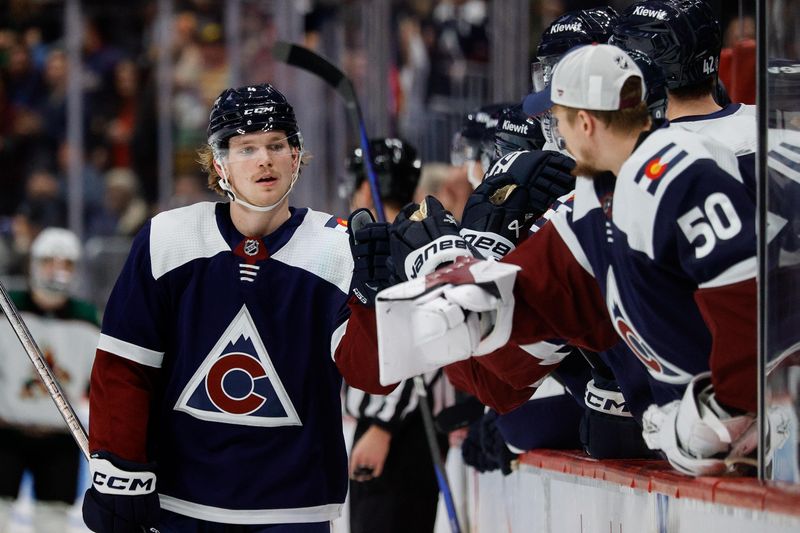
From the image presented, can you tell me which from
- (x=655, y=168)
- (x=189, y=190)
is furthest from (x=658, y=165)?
(x=189, y=190)

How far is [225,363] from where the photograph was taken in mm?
2811

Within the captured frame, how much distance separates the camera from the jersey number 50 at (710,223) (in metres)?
2.05

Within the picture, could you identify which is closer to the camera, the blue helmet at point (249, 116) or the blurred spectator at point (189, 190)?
the blue helmet at point (249, 116)

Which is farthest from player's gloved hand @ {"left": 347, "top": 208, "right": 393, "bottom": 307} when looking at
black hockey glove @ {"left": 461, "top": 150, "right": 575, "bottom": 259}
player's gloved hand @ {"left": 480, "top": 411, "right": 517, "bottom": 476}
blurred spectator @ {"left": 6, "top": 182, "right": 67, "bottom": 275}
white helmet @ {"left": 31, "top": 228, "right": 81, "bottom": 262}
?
blurred spectator @ {"left": 6, "top": 182, "right": 67, "bottom": 275}

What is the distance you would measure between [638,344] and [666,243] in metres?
0.23

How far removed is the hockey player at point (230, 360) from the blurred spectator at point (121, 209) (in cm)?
578

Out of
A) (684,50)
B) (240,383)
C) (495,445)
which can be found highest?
(684,50)

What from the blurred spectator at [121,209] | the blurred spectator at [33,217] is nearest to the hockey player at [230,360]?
the blurred spectator at [33,217]

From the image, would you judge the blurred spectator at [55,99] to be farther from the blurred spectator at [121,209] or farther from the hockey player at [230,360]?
the hockey player at [230,360]

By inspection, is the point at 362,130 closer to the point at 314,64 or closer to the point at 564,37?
the point at 314,64

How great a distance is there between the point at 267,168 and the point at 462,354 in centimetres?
83

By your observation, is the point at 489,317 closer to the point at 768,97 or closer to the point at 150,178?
the point at 768,97

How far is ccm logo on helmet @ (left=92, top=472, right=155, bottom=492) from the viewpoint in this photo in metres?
2.74

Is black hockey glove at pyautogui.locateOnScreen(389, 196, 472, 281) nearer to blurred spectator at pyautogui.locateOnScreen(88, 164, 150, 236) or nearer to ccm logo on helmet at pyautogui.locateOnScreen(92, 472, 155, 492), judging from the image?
ccm logo on helmet at pyautogui.locateOnScreen(92, 472, 155, 492)
